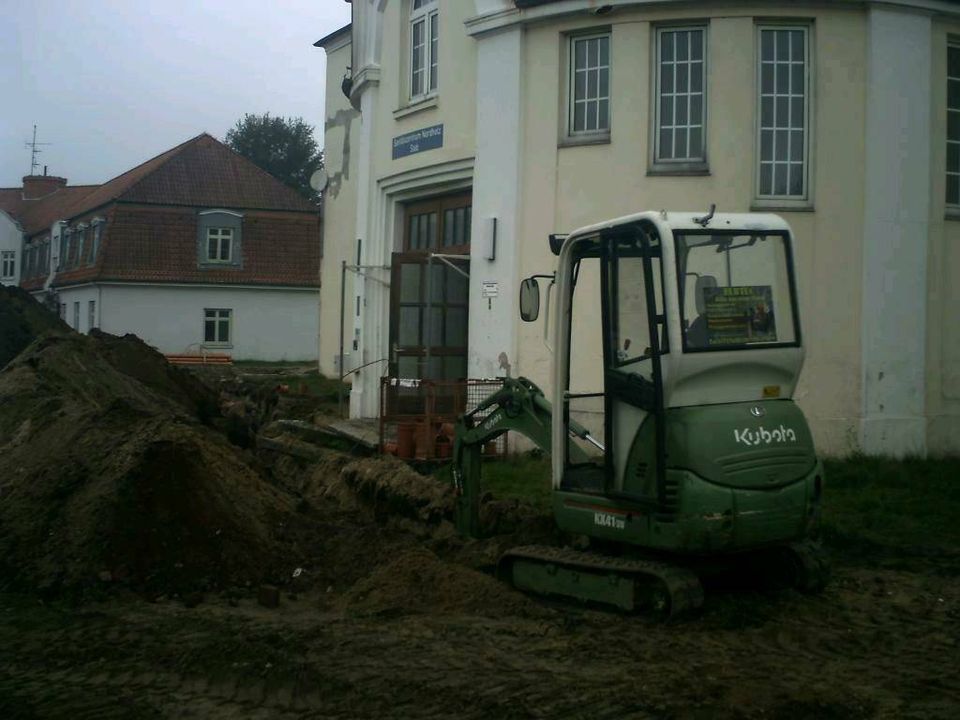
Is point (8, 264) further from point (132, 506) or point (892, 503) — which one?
point (892, 503)

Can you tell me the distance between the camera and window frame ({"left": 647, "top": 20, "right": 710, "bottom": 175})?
1378 centimetres

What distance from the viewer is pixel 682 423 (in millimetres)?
7199

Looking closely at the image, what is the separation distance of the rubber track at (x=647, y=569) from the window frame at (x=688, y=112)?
23.2ft

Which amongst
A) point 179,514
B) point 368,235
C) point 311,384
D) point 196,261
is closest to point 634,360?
point 179,514

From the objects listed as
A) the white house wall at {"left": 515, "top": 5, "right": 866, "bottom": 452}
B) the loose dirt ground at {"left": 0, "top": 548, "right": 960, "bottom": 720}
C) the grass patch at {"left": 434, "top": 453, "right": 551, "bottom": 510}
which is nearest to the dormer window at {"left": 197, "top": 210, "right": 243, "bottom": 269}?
the grass patch at {"left": 434, "top": 453, "right": 551, "bottom": 510}

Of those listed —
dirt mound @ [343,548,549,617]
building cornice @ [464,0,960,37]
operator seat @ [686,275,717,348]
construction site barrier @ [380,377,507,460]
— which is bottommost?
dirt mound @ [343,548,549,617]

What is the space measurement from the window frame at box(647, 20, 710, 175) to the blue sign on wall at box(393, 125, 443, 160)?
11.1 feet

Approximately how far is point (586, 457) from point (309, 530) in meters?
2.59

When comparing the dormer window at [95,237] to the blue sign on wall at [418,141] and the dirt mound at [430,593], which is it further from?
the dirt mound at [430,593]

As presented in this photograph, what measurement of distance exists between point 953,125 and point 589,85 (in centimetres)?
442

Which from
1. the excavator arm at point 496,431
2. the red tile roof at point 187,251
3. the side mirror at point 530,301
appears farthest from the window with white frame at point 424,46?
the red tile roof at point 187,251

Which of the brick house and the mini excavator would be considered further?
the brick house

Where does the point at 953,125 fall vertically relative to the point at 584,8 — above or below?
below

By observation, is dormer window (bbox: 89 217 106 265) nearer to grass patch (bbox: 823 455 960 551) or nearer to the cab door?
grass patch (bbox: 823 455 960 551)
